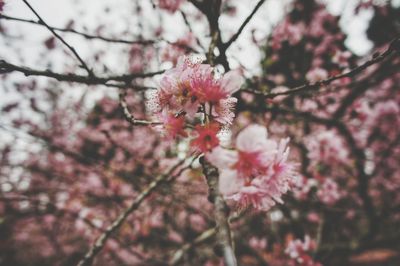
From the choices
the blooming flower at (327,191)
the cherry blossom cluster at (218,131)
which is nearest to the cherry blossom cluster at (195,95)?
the cherry blossom cluster at (218,131)

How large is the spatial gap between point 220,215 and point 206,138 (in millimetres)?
255

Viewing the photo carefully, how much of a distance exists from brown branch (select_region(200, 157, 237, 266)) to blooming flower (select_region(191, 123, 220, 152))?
64mm

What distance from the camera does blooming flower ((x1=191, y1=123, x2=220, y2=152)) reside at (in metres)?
0.93

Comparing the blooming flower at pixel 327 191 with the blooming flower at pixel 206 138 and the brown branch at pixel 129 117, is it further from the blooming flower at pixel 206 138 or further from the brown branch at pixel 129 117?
the blooming flower at pixel 206 138

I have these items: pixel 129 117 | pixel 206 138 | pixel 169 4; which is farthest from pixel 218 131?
pixel 169 4

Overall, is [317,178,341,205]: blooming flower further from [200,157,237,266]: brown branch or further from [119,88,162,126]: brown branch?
[200,157,237,266]: brown branch

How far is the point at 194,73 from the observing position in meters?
1.12

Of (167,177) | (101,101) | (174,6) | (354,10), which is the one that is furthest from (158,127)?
(101,101)

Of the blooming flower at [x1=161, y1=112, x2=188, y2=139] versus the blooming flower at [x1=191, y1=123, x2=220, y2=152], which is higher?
the blooming flower at [x1=161, y1=112, x2=188, y2=139]

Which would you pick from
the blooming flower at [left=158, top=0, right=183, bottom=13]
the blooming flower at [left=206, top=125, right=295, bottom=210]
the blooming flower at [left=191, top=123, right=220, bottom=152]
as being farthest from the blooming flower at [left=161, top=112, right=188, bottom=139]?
the blooming flower at [left=158, top=0, right=183, bottom=13]

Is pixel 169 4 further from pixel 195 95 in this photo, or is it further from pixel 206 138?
pixel 206 138

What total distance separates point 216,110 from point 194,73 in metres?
0.17

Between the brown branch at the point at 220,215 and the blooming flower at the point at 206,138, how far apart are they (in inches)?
2.5

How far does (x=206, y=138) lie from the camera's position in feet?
3.14
